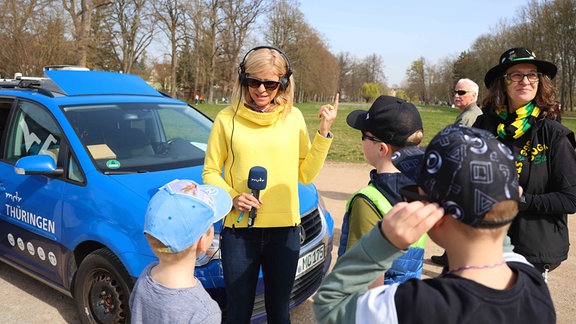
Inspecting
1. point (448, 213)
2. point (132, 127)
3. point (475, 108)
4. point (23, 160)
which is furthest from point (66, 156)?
point (475, 108)

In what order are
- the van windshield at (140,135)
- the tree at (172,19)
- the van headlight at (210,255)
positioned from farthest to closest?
the tree at (172,19), the van windshield at (140,135), the van headlight at (210,255)

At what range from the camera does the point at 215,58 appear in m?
50.9

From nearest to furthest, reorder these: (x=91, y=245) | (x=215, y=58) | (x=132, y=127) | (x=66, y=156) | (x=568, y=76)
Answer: (x=91, y=245) < (x=66, y=156) < (x=132, y=127) < (x=568, y=76) < (x=215, y=58)

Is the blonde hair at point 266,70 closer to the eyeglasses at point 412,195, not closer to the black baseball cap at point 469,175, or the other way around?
the eyeglasses at point 412,195

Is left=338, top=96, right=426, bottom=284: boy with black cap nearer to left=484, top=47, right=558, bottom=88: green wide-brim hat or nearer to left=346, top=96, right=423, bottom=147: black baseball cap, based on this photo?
left=346, top=96, right=423, bottom=147: black baseball cap

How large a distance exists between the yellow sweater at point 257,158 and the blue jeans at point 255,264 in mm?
71

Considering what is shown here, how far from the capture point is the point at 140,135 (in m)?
3.91

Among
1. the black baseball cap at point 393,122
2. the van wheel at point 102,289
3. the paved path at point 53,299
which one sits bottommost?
the paved path at point 53,299

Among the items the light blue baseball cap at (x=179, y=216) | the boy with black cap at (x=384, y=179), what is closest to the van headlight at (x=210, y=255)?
the light blue baseball cap at (x=179, y=216)

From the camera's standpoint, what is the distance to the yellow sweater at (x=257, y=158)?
2400mm

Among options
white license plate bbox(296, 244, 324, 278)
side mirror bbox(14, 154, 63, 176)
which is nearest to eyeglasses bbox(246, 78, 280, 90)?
white license plate bbox(296, 244, 324, 278)

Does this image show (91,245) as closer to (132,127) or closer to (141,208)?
(141,208)

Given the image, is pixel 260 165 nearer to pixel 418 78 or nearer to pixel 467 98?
pixel 467 98

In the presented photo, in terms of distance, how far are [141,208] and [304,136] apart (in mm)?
1132
